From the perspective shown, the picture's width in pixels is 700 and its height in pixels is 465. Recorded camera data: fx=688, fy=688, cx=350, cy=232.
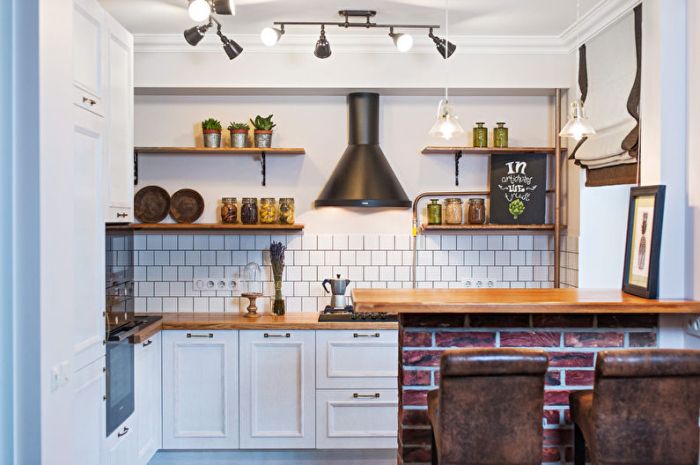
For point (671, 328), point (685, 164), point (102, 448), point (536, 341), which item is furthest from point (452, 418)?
point (102, 448)

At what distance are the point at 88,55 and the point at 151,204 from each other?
1716 mm

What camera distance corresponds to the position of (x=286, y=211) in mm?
4617

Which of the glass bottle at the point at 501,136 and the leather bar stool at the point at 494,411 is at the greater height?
the glass bottle at the point at 501,136

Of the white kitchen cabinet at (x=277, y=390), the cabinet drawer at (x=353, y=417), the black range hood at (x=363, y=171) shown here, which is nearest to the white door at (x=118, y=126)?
the white kitchen cabinet at (x=277, y=390)

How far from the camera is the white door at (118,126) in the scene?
11.3 feet

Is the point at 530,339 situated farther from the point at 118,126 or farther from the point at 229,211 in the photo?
the point at 229,211

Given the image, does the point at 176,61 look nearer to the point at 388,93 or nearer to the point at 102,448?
the point at 388,93

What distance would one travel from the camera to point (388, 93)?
4727 millimetres

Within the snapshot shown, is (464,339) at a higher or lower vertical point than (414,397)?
higher

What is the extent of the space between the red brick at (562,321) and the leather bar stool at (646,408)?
46 centimetres

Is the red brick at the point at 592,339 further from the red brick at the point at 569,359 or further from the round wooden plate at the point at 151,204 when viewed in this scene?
the round wooden plate at the point at 151,204

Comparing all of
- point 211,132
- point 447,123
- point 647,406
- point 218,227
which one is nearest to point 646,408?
point 647,406

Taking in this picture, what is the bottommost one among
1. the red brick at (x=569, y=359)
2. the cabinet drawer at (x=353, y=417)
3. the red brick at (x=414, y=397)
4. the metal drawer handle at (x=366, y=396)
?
the cabinet drawer at (x=353, y=417)

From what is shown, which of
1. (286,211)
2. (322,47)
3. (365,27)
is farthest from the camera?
(286,211)
